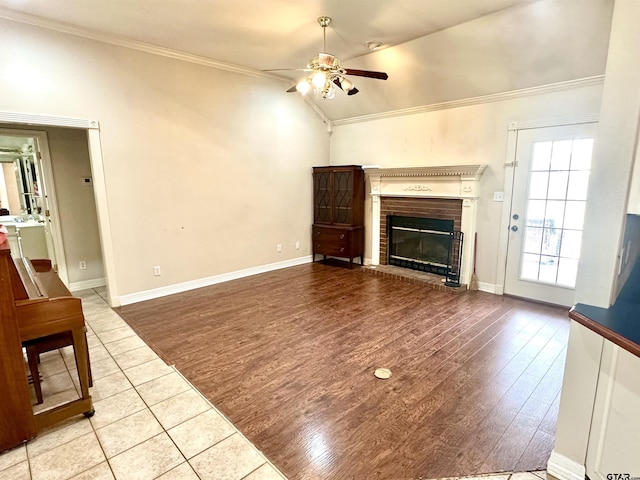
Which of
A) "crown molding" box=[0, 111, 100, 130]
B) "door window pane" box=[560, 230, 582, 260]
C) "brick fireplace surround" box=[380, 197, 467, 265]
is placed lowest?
"door window pane" box=[560, 230, 582, 260]

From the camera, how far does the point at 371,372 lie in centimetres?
264

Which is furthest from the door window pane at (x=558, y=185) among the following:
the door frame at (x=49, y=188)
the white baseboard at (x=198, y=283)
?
the door frame at (x=49, y=188)

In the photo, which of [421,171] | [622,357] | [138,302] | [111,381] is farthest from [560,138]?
[138,302]

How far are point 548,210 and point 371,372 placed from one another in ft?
10.1

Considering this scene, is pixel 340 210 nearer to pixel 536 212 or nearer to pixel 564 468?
pixel 536 212

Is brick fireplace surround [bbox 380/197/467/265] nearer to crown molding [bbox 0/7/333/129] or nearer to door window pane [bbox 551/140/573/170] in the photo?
door window pane [bbox 551/140/573/170]

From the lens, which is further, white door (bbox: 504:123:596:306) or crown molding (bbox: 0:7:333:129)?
white door (bbox: 504:123:596:306)

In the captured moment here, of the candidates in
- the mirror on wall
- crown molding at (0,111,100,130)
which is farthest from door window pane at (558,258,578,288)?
the mirror on wall

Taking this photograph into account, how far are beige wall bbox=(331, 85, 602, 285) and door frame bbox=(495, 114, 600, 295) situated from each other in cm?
4

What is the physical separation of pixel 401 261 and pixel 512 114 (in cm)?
265

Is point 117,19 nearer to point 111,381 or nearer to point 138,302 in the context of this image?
point 138,302

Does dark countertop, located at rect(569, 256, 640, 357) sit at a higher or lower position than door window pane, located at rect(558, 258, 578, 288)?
higher

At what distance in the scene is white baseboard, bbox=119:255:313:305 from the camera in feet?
13.8

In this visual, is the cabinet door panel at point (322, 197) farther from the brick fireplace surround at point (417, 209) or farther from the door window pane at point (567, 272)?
the door window pane at point (567, 272)
